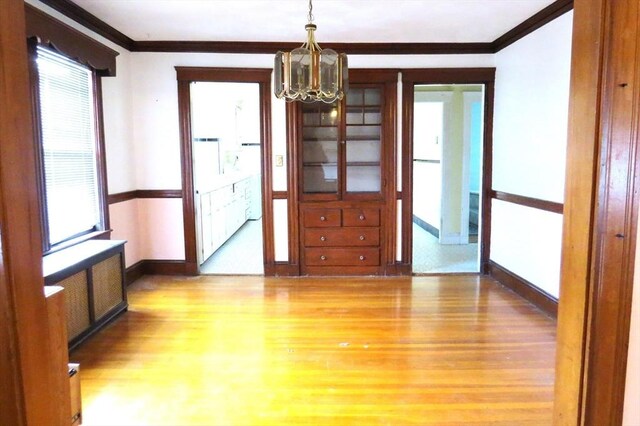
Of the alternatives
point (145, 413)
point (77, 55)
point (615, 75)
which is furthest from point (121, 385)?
point (615, 75)

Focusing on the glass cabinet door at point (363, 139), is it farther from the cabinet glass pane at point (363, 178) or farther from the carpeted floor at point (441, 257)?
the carpeted floor at point (441, 257)

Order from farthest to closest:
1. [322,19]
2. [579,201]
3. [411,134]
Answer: [411,134] < [322,19] < [579,201]

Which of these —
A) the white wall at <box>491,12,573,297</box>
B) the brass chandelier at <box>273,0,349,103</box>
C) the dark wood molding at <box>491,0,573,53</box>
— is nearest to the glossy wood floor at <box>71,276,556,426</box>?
the white wall at <box>491,12,573,297</box>

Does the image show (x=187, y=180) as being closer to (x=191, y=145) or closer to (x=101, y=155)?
(x=191, y=145)

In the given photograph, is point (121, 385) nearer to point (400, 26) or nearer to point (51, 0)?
point (51, 0)

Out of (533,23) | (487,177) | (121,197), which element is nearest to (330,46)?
(533,23)

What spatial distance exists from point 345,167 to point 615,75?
4015 mm

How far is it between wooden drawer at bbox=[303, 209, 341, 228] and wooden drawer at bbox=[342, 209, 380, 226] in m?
0.08

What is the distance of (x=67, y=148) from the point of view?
140 inches

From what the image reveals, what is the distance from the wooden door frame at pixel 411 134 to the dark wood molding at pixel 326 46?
0.21 meters

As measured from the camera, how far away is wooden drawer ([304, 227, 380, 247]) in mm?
4949

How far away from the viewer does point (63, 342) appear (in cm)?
179

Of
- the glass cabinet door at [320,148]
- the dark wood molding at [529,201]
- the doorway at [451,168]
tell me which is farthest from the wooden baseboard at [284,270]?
the dark wood molding at [529,201]

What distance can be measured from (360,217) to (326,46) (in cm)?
190
